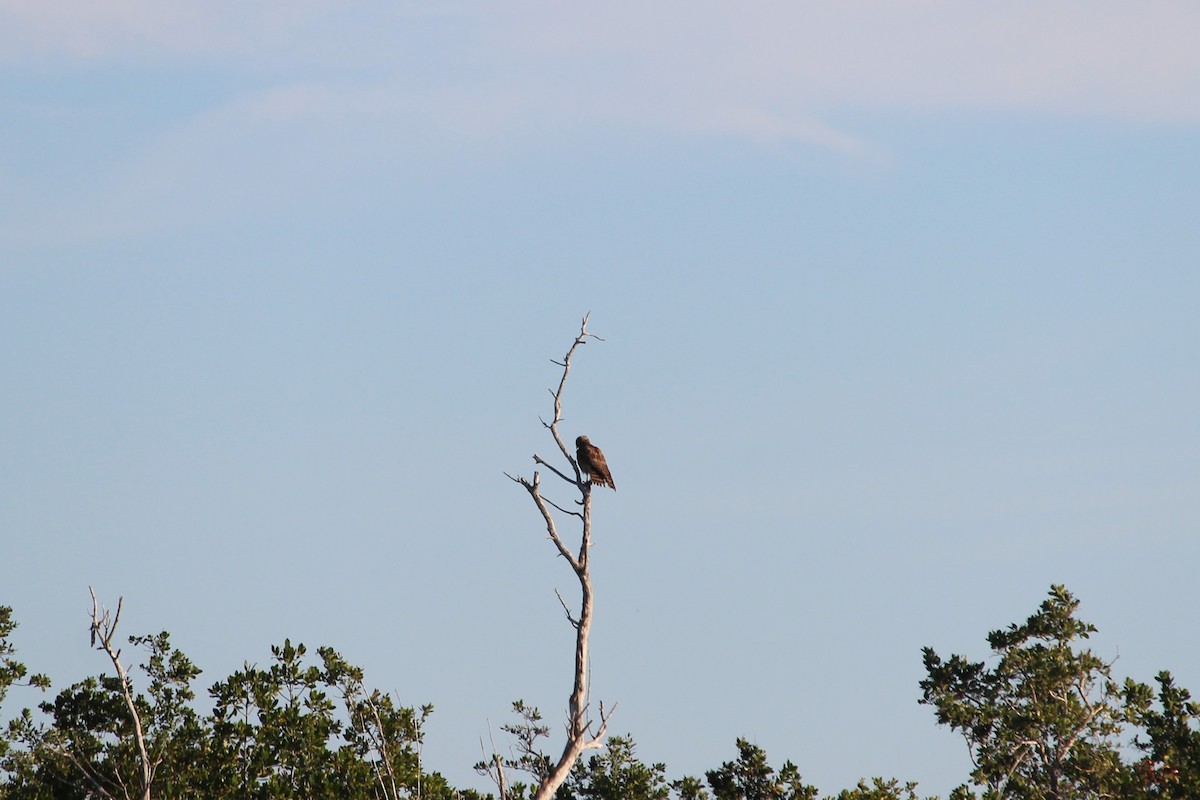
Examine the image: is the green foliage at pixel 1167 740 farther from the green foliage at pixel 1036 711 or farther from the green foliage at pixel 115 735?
the green foliage at pixel 115 735

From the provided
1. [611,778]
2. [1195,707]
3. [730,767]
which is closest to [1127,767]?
[1195,707]

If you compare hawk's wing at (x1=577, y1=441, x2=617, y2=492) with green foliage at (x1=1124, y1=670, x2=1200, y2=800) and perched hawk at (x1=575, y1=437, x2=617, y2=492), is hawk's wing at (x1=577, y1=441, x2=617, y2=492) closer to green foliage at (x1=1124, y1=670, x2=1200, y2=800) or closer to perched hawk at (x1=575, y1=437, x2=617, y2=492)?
perched hawk at (x1=575, y1=437, x2=617, y2=492)

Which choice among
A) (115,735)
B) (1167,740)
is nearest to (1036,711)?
(1167,740)

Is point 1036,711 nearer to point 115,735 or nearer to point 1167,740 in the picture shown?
point 1167,740

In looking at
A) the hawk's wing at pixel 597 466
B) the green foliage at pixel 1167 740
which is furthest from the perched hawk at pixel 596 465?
the green foliage at pixel 1167 740

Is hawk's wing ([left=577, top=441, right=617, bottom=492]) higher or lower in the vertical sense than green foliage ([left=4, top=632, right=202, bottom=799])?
higher

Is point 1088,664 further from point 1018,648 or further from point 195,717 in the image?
point 195,717

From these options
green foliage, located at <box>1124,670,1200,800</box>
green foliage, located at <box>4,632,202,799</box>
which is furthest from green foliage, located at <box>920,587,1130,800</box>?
green foliage, located at <box>4,632,202,799</box>

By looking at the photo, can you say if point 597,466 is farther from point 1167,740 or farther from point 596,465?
point 1167,740

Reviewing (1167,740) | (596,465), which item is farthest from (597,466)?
(1167,740)

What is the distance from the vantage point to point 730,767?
2062 centimetres

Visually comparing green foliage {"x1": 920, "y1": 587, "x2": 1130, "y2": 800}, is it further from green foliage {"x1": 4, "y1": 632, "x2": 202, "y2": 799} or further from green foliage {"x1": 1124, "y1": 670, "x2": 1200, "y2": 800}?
green foliage {"x1": 4, "y1": 632, "x2": 202, "y2": 799}

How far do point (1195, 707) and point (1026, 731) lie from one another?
2991 mm

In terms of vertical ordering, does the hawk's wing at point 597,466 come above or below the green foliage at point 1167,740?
above
